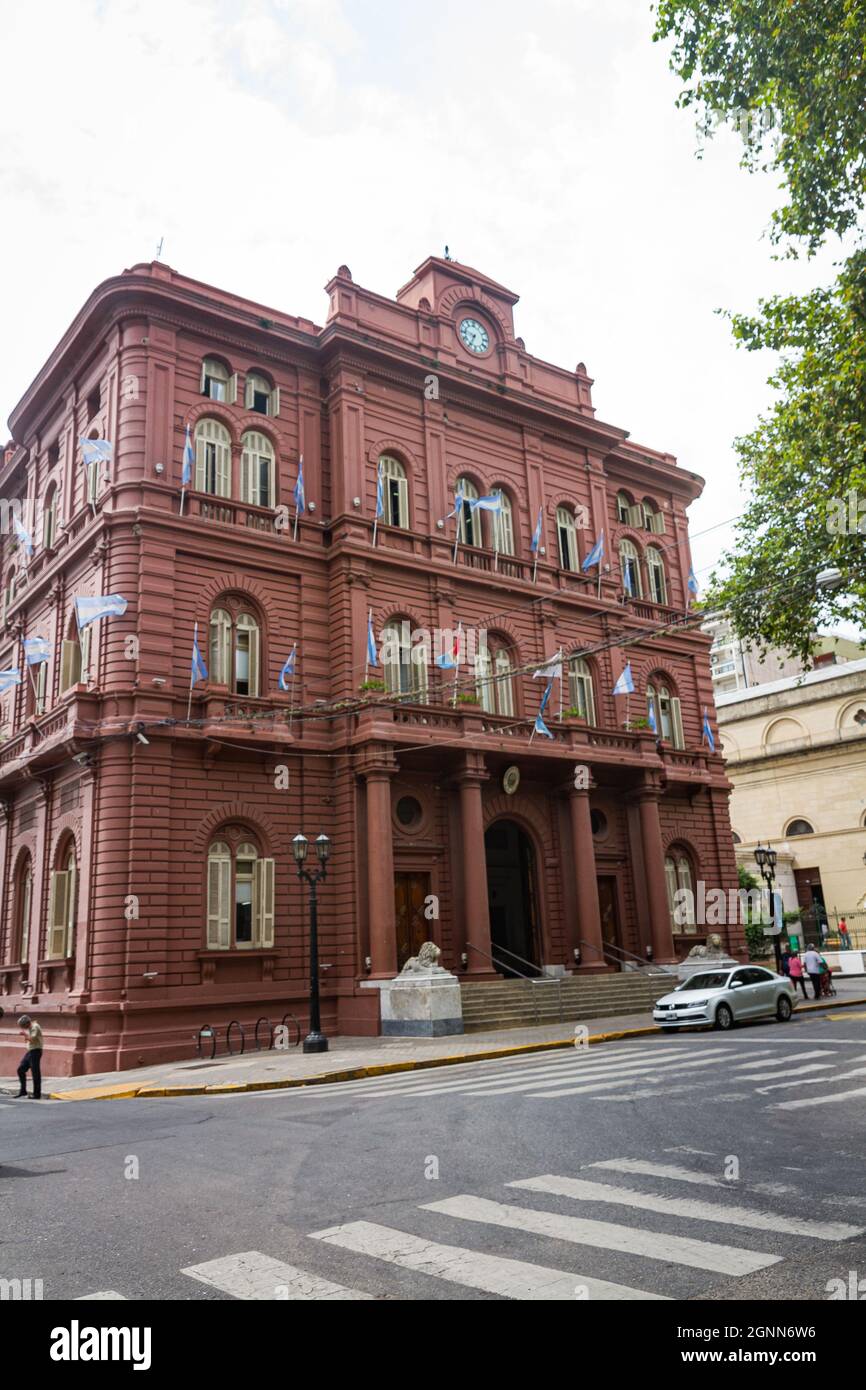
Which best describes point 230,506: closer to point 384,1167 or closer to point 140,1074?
point 140,1074

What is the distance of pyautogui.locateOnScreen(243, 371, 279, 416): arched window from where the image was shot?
28.4 metres

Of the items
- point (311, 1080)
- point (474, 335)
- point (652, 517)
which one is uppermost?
point (474, 335)

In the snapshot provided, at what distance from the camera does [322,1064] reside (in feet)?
63.9

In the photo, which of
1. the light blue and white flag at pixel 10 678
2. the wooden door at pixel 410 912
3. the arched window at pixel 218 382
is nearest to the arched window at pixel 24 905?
the light blue and white flag at pixel 10 678

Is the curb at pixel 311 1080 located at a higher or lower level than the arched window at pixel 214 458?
lower

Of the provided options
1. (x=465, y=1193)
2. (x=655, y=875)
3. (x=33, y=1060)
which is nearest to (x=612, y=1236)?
(x=465, y=1193)

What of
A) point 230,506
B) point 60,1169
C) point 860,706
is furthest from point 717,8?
point 860,706

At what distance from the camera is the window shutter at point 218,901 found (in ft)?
79.0

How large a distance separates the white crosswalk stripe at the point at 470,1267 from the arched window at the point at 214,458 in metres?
22.5

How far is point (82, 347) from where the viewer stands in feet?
93.2

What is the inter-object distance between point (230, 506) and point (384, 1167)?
20.5m

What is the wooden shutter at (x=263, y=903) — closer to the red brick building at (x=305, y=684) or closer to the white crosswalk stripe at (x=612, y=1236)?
the red brick building at (x=305, y=684)

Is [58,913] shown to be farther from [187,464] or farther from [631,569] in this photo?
[631,569]

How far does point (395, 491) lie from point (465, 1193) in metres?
24.4
